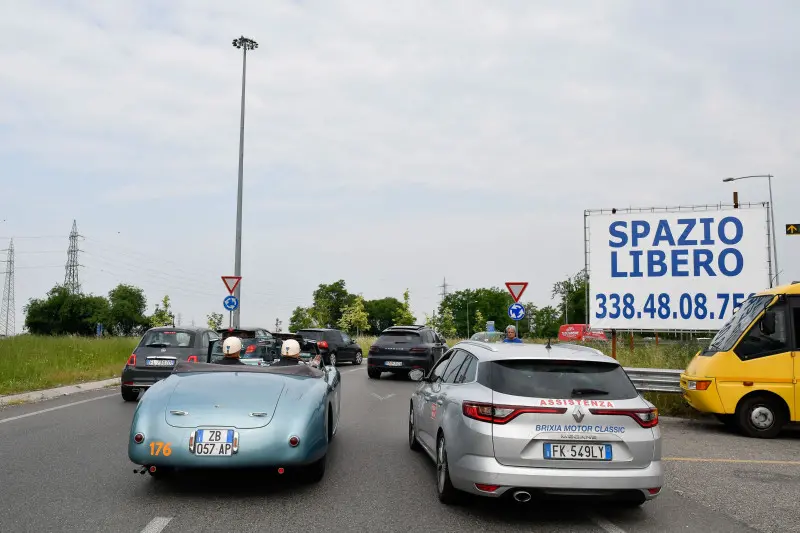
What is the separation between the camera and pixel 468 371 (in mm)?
6816

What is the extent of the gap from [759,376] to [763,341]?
1.85 ft

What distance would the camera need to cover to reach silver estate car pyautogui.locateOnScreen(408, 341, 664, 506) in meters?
5.67

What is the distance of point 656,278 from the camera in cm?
1706

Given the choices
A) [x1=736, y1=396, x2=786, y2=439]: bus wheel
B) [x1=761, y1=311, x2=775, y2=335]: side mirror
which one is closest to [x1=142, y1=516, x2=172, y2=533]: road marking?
[x1=736, y1=396, x2=786, y2=439]: bus wheel

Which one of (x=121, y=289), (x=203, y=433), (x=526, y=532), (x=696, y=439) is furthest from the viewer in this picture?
(x=121, y=289)

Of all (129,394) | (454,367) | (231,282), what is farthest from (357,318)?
(454,367)

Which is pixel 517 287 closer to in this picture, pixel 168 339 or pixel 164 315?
pixel 168 339

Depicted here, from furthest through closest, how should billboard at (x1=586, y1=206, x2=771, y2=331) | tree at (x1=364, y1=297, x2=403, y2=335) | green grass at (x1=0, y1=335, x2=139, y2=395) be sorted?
1. tree at (x1=364, y1=297, x2=403, y2=335)
2. green grass at (x1=0, y1=335, x2=139, y2=395)
3. billboard at (x1=586, y1=206, x2=771, y2=331)

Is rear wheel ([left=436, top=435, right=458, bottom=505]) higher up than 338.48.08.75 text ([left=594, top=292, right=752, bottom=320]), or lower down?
lower down

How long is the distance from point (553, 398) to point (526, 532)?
3.36 feet

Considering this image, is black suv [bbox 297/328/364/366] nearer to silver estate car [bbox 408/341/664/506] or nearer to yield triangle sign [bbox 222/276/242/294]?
yield triangle sign [bbox 222/276/242/294]

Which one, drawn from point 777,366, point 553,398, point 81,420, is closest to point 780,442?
point 777,366

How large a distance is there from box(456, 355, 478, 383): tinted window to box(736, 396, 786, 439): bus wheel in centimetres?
623

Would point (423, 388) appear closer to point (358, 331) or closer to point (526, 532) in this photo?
point (526, 532)
